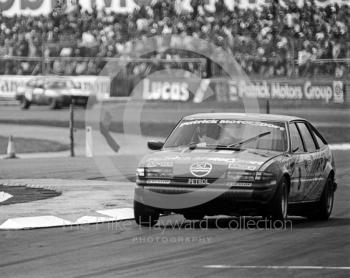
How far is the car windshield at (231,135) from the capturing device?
40.0ft

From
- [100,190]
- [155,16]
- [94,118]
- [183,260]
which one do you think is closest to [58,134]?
[94,118]

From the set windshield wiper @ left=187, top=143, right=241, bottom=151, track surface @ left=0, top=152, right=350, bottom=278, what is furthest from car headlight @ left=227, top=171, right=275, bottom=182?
windshield wiper @ left=187, top=143, right=241, bottom=151

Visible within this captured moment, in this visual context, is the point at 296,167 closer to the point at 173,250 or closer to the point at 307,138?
the point at 307,138

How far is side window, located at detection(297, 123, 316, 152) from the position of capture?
42.9ft

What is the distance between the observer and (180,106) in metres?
44.3

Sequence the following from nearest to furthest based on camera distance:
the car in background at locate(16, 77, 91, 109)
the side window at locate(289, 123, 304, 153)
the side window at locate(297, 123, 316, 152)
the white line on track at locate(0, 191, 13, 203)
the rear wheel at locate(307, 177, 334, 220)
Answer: the side window at locate(289, 123, 304, 153) < the rear wheel at locate(307, 177, 334, 220) < the side window at locate(297, 123, 316, 152) < the white line on track at locate(0, 191, 13, 203) < the car in background at locate(16, 77, 91, 109)

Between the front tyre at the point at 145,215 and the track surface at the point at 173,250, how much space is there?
119mm

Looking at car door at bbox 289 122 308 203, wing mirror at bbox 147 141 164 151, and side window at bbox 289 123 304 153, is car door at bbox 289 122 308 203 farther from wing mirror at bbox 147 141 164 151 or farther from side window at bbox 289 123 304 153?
wing mirror at bbox 147 141 164 151

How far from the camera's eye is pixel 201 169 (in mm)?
11352

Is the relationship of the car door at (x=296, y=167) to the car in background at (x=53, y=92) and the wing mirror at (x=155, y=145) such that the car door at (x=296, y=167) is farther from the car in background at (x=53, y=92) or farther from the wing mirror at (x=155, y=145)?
the car in background at (x=53, y=92)

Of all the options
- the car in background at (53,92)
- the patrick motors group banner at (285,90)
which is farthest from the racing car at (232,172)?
the car in background at (53,92)

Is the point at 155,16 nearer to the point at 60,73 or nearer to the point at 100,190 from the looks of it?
the point at 60,73

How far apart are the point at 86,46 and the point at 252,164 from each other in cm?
3547

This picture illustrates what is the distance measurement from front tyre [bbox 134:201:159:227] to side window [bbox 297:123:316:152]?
2385 mm
